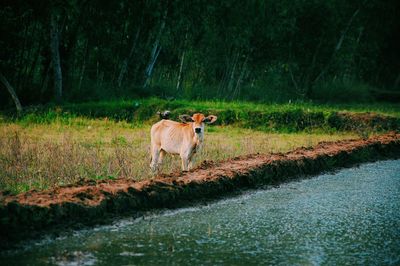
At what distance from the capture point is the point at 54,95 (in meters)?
23.2

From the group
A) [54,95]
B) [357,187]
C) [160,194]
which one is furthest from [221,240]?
[54,95]

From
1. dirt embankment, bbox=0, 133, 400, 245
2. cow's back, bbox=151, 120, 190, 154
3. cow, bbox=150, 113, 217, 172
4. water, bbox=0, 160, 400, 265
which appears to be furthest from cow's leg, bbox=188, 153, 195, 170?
water, bbox=0, 160, 400, 265

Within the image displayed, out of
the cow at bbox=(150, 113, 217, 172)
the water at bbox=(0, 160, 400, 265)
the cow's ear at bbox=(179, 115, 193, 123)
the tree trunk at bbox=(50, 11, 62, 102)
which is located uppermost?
the tree trunk at bbox=(50, 11, 62, 102)

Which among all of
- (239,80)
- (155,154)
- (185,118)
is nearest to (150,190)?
(155,154)

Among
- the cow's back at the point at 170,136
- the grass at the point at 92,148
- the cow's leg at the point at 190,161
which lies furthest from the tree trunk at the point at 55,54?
the cow's leg at the point at 190,161

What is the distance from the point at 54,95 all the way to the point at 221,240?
17212 mm

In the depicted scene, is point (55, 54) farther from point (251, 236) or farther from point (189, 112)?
point (251, 236)

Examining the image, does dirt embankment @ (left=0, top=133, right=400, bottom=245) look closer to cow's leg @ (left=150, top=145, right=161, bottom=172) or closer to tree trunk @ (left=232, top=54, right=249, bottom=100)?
cow's leg @ (left=150, top=145, right=161, bottom=172)

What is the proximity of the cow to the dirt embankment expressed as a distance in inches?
26.7

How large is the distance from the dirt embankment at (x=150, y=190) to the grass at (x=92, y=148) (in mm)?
943

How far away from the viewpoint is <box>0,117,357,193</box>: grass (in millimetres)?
9927

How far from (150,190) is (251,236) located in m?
1.81

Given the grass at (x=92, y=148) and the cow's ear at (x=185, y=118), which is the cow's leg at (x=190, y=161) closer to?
the grass at (x=92, y=148)

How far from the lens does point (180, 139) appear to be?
11.9m
